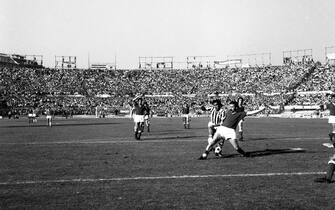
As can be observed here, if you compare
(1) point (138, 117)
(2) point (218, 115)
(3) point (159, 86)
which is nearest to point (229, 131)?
(2) point (218, 115)

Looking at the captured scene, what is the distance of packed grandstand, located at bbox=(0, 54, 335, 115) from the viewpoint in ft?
276

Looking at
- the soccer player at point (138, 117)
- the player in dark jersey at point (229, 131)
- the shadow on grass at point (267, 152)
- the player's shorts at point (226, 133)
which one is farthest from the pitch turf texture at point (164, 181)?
the soccer player at point (138, 117)

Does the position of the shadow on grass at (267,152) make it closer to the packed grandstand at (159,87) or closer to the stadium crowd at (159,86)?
the packed grandstand at (159,87)

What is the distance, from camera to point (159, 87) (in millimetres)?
96438

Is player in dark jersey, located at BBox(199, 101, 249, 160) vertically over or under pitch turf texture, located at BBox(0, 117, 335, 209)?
over

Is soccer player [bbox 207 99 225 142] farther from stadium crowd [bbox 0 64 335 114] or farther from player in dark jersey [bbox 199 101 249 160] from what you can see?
stadium crowd [bbox 0 64 335 114]

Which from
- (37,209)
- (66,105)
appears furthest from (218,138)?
(66,105)

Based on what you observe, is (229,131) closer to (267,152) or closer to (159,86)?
Answer: (267,152)

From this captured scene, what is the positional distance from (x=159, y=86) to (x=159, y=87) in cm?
44

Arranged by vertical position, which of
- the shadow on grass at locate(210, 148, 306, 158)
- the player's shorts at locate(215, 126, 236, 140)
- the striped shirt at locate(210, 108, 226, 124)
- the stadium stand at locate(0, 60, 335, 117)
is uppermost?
the stadium stand at locate(0, 60, 335, 117)

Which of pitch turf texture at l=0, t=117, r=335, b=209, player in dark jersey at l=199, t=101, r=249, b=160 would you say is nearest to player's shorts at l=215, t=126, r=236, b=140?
player in dark jersey at l=199, t=101, r=249, b=160

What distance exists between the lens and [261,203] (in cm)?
799

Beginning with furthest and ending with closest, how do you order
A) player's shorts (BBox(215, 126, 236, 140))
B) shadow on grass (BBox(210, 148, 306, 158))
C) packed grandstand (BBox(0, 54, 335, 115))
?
packed grandstand (BBox(0, 54, 335, 115)) → shadow on grass (BBox(210, 148, 306, 158)) → player's shorts (BBox(215, 126, 236, 140))

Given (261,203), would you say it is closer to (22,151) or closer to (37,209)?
(37,209)
